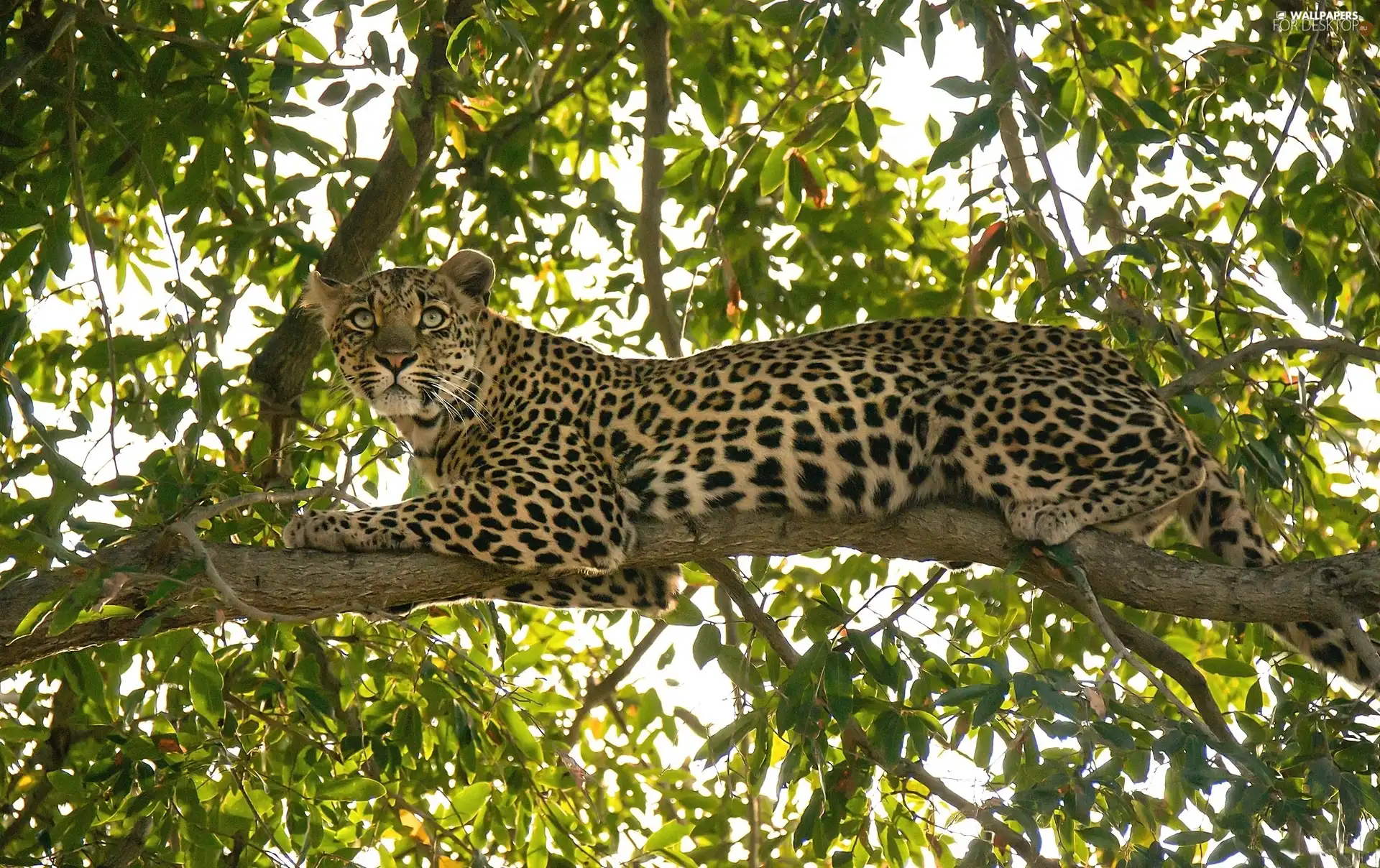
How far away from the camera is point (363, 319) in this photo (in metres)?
6.75

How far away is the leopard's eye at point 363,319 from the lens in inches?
265

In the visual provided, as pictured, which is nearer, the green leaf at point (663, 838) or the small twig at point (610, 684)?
the green leaf at point (663, 838)

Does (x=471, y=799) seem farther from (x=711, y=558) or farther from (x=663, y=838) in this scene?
(x=711, y=558)

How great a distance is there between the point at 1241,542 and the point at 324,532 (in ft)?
11.4

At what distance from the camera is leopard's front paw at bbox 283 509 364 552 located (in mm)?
5469

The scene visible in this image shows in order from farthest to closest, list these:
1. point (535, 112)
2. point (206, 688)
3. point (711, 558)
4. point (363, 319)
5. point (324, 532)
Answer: point (535, 112)
point (363, 319)
point (711, 558)
point (206, 688)
point (324, 532)

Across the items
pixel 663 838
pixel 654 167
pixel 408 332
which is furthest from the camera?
pixel 654 167

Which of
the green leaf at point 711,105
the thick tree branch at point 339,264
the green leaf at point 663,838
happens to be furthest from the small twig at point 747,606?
the thick tree branch at point 339,264

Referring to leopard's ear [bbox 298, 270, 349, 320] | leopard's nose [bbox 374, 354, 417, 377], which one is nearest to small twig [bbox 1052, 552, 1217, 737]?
leopard's nose [bbox 374, 354, 417, 377]

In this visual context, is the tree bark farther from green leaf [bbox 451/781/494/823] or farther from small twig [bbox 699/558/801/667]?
green leaf [bbox 451/781/494/823]

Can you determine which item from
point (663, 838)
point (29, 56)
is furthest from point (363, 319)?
point (663, 838)

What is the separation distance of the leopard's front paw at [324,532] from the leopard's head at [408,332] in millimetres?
1068

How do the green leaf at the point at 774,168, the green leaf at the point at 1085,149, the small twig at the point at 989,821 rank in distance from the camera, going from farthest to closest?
the green leaf at the point at 774,168 < the green leaf at the point at 1085,149 < the small twig at the point at 989,821

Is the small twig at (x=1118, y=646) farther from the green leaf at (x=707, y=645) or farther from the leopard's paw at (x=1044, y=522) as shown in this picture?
the green leaf at (x=707, y=645)
